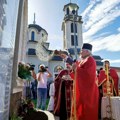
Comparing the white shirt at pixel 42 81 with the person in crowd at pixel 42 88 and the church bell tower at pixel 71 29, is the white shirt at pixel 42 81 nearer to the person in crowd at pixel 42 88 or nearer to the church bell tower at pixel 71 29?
the person in crowd at pixel 42 88

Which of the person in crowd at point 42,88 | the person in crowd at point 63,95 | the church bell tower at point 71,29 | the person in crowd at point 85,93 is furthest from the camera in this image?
the church bell tower at point 71,29

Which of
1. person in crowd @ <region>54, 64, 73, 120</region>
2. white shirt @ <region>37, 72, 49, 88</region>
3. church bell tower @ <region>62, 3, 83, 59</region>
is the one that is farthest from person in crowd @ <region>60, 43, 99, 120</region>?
church bell tower @ <region>62, 3, 83, 59</region>

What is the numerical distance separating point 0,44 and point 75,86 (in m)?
2.90

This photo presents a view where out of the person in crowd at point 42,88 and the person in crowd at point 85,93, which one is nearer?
the person in crowd at point 85,93

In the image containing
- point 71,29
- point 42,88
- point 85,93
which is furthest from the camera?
point 71,29

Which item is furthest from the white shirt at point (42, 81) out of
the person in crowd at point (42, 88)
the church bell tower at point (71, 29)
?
the church bell tower at point (71, 29)

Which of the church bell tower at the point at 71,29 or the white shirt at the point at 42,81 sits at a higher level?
the church bell tower at the point at 71,29

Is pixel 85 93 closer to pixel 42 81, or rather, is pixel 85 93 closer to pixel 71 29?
pixel 42 81

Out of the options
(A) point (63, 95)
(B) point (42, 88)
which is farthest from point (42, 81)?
(A) point (63, 95)

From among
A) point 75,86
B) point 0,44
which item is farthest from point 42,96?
point 0,44

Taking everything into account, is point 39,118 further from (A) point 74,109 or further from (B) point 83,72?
(B) point 83,72

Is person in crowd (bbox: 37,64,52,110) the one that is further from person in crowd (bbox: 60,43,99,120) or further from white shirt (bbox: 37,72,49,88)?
person in crowd (bbox: 60,43,99,120)

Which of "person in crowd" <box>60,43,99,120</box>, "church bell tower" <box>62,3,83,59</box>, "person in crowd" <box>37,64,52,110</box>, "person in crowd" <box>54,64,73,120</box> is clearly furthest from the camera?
"church bell tower" <box>62,3,83,59</box>

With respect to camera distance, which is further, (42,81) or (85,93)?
(42,81)
